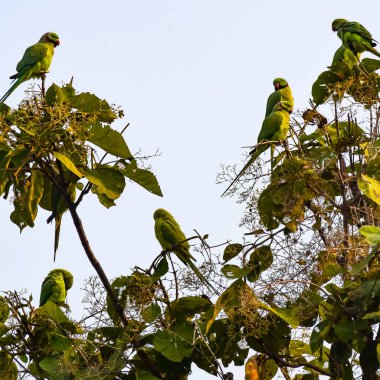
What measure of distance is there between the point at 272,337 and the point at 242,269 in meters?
0.23

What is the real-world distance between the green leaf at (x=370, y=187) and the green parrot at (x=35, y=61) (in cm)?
271

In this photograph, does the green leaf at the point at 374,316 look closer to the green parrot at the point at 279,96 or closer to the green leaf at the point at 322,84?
the green leaf at the point at 322,84

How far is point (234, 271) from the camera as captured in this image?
2.57 meters

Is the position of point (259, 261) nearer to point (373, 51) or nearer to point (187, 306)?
point (187, 306)

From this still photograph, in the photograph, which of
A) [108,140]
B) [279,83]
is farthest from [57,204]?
[279,83]

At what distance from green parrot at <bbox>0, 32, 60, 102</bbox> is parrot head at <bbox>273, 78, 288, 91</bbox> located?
1384 millimetres

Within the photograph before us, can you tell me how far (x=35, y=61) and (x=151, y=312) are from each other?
2.93 meters

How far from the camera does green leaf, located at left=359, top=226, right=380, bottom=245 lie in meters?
2.07

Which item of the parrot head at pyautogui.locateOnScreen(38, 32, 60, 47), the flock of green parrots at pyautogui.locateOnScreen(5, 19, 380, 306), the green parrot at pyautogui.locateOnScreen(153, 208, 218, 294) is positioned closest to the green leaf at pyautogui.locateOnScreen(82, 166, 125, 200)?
the flock of green parrots at pyautogui.locateOnScreen(5, 19, 380, 306)

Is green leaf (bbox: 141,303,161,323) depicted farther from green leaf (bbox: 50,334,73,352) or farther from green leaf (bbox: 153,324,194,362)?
green leaf (bbox: 50,334,73,352)

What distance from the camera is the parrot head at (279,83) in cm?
494

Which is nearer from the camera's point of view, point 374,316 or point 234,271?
point 374,316

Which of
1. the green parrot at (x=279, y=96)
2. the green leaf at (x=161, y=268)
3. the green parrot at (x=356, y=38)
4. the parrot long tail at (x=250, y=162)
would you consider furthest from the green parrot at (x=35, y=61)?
the green leaf at (x=161, y=268)

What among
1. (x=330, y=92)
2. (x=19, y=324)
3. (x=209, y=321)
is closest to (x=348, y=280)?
(x=209, y=321)
